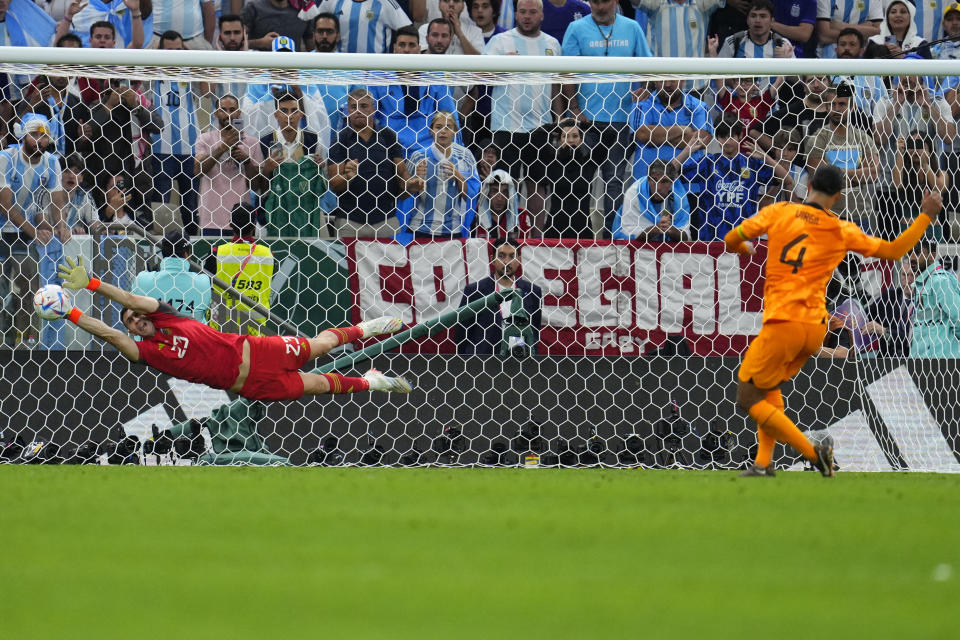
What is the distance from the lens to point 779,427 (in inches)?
317

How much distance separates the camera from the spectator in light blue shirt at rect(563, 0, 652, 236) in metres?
11.0

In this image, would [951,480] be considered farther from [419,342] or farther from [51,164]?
[51,164]

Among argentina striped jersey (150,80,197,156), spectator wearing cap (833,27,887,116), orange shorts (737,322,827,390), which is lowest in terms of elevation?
orange shorts (737,322,827,390)

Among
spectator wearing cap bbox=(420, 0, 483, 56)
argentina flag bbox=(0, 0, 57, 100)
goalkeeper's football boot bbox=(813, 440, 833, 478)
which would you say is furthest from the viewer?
spectator wearing cap bbox=(420, 0, 483, 56)

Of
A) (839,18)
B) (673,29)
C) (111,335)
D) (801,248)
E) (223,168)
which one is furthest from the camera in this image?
(839,18)

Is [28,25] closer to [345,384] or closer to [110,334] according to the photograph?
[110,334]

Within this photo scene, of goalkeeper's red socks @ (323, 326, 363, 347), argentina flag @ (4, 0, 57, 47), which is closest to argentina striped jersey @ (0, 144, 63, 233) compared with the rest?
goalkeeper's red socks @ (323, 326, 363, 347)

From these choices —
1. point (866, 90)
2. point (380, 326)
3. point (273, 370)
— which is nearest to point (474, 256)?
point (380, 326)

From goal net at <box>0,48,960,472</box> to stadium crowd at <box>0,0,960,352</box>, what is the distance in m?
0.03

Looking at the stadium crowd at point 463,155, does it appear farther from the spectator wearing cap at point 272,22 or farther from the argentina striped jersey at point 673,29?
the argentina striped jersey at point 673,29

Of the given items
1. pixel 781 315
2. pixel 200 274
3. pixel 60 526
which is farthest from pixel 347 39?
pixel 60 526

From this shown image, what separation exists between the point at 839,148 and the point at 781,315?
126 inches

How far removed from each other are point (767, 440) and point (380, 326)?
294 centimetres

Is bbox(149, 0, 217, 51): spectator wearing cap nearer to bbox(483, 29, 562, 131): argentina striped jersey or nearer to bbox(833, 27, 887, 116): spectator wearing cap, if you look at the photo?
bbox(483, 29, 562, 131): argentina striped jersey
